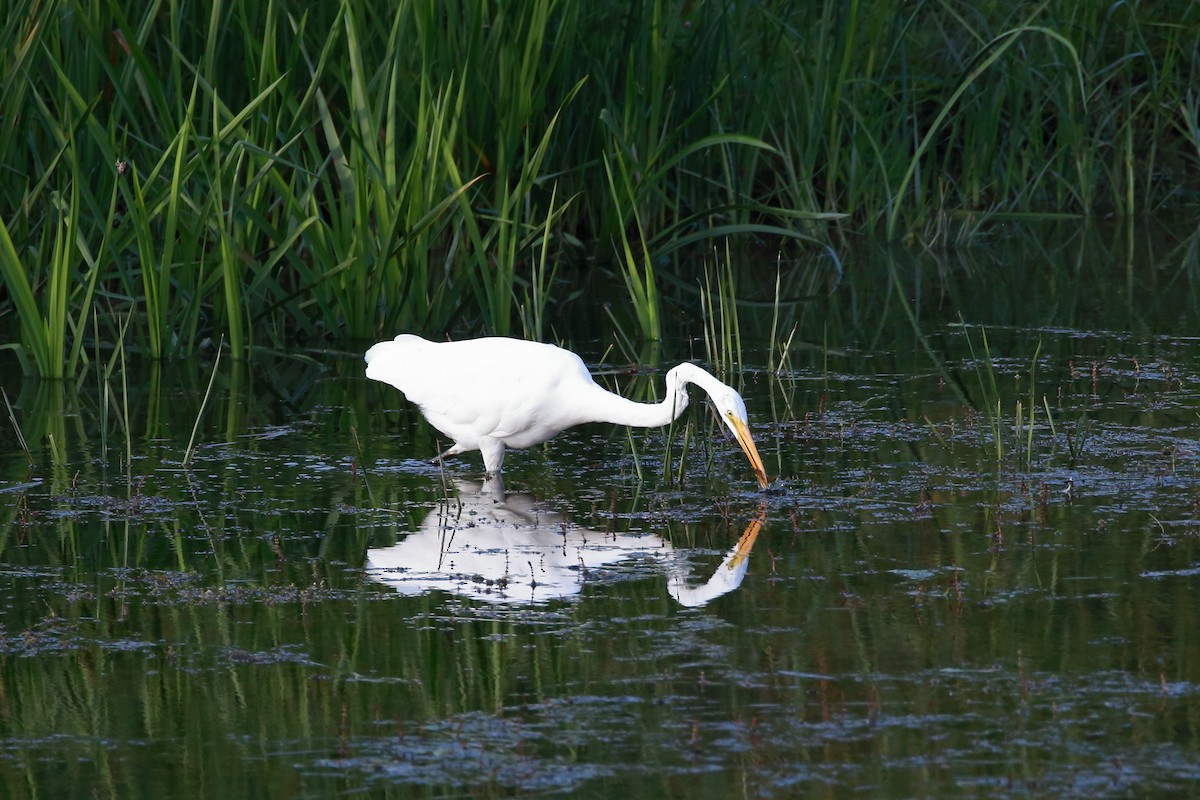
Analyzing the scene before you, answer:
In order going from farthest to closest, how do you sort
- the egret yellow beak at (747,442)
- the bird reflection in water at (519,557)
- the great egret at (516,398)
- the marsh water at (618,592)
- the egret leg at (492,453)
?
the egret leg at (492,453)
the great egret at (516,398)
the egret yellow beak at (747,442)
the bird reflection in water at (519,557)
the marsh water at (618,592)

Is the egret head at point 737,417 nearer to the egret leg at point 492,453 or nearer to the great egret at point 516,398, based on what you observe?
the great egret at point 516,398

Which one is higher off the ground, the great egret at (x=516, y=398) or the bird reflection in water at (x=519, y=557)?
the great egret at (x=516, y=398)

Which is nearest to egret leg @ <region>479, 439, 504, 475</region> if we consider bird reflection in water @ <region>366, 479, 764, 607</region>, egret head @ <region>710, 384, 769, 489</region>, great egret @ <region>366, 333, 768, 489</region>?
great egret @ <region>366, 333, 768, 489</region>

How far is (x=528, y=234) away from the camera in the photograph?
8.20m

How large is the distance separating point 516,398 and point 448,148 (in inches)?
85.4

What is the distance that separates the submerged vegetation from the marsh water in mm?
529

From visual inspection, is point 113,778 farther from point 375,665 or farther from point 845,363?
point 845,363

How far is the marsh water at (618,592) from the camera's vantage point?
3510mm

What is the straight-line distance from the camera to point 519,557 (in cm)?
504

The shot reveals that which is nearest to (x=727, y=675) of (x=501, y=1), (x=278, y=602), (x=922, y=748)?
(x=922, y=748)

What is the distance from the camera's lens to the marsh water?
3.51 m

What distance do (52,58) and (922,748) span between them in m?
5.05

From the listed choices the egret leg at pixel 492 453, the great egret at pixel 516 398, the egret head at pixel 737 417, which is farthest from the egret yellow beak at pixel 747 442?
the egret leg at pixel 492 453

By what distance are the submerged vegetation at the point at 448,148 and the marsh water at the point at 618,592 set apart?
53cm
